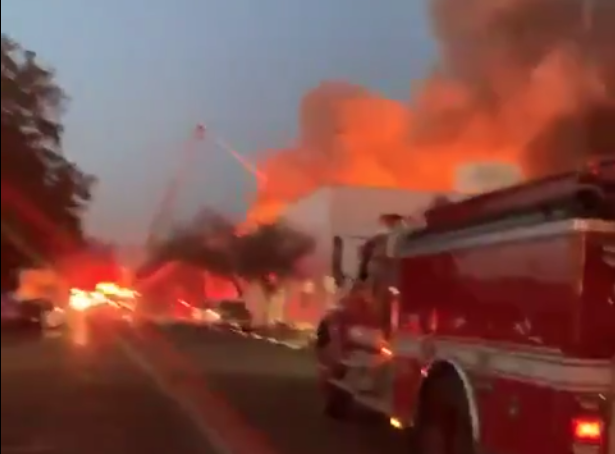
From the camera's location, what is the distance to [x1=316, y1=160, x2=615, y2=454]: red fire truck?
206 inches

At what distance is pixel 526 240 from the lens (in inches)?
227

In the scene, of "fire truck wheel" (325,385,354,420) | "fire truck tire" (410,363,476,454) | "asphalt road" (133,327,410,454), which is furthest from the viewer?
"fire truck wheel" (325,385,354,420)

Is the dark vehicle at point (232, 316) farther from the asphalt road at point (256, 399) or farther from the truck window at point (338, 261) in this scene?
the truck window at point (338, 261)

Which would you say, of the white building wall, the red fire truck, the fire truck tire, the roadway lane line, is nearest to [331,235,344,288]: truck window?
the red fire truck

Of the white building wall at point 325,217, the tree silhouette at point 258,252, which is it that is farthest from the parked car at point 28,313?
the tree silhouette at point 258,252

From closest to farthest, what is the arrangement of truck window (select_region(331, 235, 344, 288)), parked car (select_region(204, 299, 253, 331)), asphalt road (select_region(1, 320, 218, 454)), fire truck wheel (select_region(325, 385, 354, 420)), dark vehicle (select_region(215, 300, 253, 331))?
asphalt road (select_region(1, 320, 218, 454)), truck window (select_region(331, 235, 344, 288)), fire truck wheel (select_region(325, 385, 354, 420)), parked car (select_region(204, 299, 253, 331)), dark vehicle (select_region(215, 300, 253, 331))

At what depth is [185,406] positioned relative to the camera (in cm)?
966

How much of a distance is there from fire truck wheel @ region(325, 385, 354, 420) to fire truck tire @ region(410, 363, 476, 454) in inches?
128

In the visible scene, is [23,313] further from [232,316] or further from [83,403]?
[232,316]

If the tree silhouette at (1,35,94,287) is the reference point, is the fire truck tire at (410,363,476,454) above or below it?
below

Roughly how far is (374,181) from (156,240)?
16.6 metres

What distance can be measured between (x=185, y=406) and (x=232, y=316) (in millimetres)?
12071

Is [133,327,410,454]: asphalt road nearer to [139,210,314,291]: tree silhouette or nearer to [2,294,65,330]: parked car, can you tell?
[2,294,65,330]: parked car

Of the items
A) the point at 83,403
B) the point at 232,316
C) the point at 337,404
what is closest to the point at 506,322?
the point at 83,403
